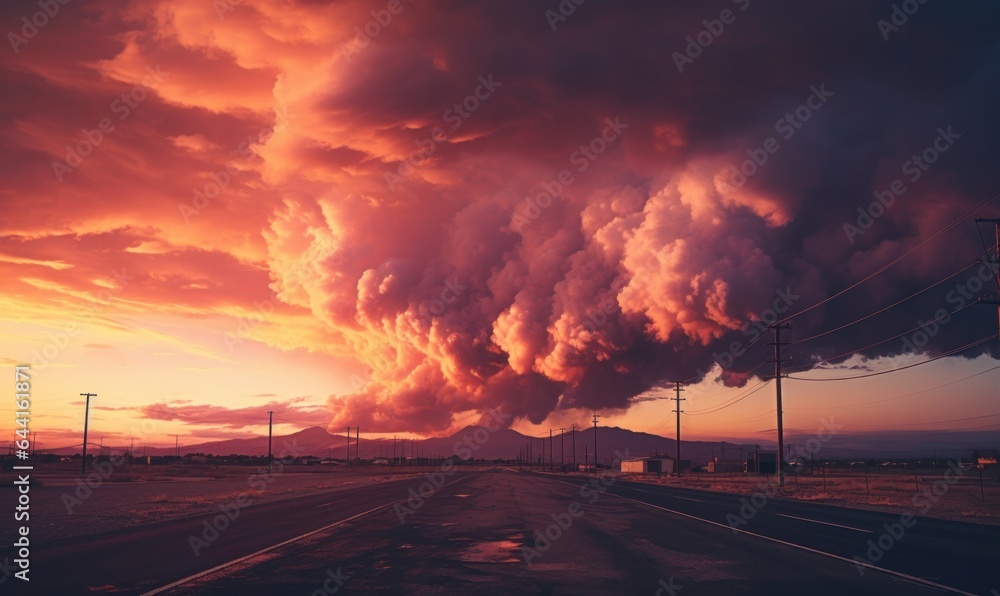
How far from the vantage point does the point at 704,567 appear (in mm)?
14758

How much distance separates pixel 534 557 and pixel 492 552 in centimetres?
141

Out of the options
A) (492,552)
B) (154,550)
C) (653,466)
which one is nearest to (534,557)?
(492,552)

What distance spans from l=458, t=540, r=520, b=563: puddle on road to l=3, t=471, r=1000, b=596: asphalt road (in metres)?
0.05

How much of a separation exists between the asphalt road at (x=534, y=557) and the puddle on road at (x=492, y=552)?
0.05 metres

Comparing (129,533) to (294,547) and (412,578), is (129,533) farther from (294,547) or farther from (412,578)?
(412,578)

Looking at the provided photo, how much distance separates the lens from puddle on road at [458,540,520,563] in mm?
15859

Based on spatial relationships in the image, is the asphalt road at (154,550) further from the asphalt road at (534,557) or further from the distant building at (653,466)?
the distant building at (653,466)

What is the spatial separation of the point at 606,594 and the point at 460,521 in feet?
50.1

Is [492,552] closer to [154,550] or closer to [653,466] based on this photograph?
[154,550]

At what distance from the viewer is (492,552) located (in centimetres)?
1727

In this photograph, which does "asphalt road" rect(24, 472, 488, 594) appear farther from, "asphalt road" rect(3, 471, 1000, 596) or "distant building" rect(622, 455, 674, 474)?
"distant building" rect(622, 455, 674, 474)

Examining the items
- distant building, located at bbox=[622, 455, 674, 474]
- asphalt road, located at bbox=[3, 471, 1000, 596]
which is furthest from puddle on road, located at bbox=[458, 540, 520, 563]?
distant building, located at bbox=[622, 455, 674, 474]

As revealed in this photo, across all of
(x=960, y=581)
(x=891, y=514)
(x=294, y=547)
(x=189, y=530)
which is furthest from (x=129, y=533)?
(x=891, y=514)

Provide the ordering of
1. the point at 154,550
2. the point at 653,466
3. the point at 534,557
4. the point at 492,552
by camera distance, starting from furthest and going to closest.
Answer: the point at 653,466 → the point at 154,550 → the point at 492,552 → the point at 534,557
